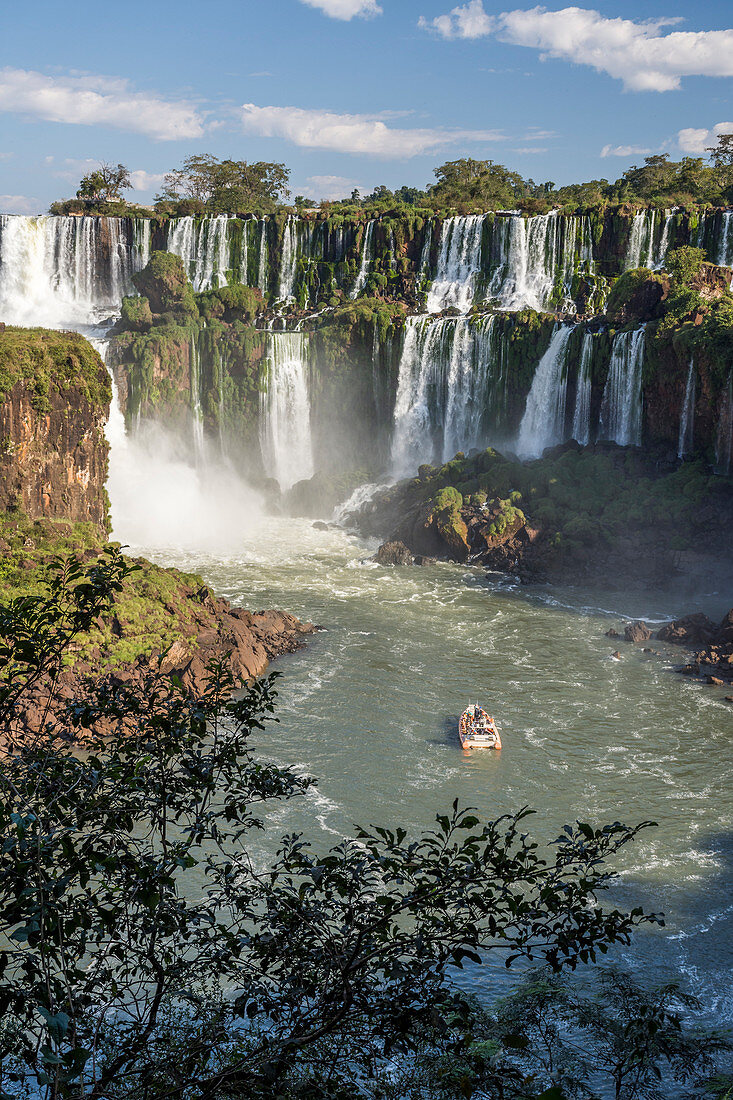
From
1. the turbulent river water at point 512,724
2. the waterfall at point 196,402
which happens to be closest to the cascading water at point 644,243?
the turbulent river water at point 512,724

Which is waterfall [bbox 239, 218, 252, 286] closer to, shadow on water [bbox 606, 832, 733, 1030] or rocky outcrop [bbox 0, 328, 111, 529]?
rocky outcrop [bbox 0, 328, 111, 529]

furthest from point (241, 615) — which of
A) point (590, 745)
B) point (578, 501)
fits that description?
point (578, 501)

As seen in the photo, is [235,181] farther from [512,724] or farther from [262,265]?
[512,724]

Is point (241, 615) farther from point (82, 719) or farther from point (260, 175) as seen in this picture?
point (260, 175)

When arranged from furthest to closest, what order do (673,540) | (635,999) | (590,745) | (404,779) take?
(673,540), (590,745), (404,779), (635,999)

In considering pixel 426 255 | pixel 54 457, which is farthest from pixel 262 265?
pixel 54 457
